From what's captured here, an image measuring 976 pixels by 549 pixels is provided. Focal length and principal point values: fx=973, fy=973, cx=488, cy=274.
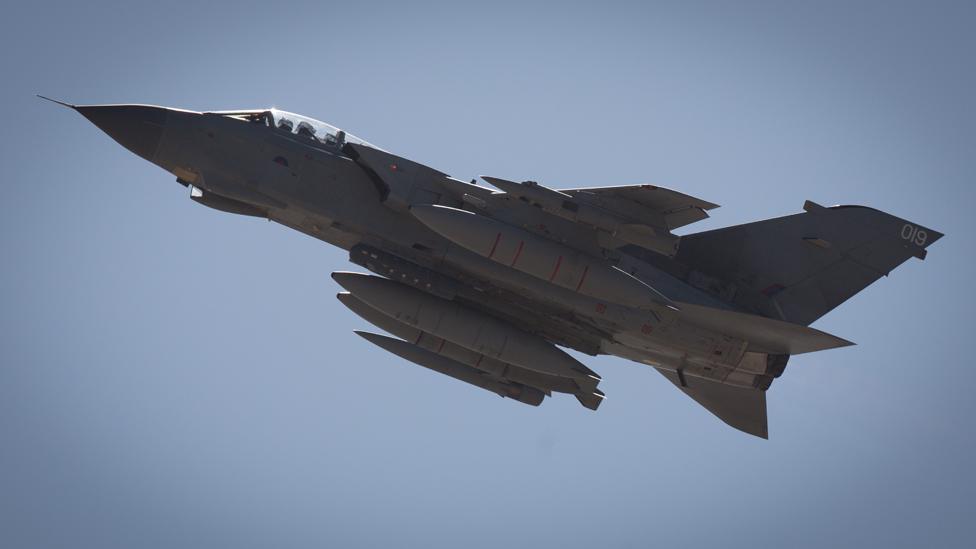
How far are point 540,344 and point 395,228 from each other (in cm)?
414

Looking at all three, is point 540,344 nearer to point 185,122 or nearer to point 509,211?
point 509,211

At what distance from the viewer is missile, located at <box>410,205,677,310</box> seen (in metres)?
18.0

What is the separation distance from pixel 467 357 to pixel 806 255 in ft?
26.4

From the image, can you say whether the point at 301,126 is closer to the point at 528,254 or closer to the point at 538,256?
the point at 528,254

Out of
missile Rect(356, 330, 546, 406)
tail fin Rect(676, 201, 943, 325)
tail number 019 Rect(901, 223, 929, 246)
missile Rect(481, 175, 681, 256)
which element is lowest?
missile Rect(356, 330, 546, 406)

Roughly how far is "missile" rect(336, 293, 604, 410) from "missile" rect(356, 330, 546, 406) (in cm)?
24

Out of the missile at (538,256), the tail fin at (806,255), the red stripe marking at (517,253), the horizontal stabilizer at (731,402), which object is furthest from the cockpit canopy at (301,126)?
the horizontal stabilizer at (731,402)

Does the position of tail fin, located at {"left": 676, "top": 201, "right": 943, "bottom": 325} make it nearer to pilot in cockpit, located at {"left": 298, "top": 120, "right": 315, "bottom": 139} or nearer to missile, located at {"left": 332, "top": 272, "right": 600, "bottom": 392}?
missile, located at {"left": 332, "top": 272, "right": 600, "bottom": 392}

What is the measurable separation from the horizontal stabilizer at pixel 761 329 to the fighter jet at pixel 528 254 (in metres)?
0.04

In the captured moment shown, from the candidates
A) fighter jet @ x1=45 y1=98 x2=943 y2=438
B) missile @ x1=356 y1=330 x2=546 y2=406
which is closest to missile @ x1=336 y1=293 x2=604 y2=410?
fighter jet @ x1=45 y1=98 x2=943 y2=438

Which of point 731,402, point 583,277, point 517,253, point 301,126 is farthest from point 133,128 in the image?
point 731,402

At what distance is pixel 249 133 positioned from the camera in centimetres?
1911

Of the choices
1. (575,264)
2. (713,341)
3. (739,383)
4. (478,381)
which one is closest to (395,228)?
(575,264)

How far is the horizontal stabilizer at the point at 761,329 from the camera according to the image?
789 inches
